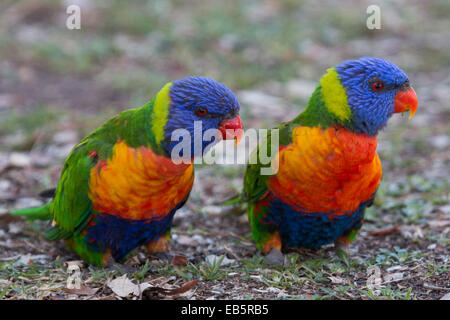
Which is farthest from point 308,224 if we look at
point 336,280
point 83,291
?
point 83,291

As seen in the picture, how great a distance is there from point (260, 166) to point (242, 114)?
8.36 feet

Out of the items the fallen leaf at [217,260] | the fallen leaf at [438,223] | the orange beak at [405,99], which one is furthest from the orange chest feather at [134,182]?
the fallen leaf at [438,223]

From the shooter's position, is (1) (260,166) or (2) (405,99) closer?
(2) (405,99)

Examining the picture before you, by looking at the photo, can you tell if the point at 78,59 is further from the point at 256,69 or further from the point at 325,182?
the point at 325,182

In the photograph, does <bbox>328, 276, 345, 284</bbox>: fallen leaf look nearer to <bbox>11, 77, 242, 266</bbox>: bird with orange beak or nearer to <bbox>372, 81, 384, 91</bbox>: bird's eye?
<bbox>11, 77, 242, 266</bbox>: bird with orange beak

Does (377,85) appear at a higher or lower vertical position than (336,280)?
higher

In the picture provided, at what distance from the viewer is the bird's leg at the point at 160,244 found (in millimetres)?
3339

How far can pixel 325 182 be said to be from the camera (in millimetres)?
2902

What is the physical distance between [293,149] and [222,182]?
1.76 meters

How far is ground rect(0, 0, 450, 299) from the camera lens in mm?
2947

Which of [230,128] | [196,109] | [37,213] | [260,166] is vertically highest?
[196,109]

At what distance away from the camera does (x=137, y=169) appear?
2.79 meters

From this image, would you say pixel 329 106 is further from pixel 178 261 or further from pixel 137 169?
pixel 178 261

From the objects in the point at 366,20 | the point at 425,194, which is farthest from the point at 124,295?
the point at 366,20
